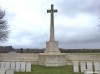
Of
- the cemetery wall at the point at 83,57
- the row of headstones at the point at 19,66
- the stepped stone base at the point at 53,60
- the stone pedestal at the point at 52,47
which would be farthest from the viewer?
the cemetery wall at the point at 83,57

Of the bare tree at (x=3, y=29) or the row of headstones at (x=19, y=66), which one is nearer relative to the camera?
the row of headstones at (x=19, y=66)

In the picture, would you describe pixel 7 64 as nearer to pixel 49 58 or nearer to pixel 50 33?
pixel 49 58

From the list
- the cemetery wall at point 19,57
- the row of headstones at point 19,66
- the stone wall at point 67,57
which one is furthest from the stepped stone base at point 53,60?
the row of headstones at point 19,66

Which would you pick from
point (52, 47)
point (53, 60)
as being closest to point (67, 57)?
point (52, 47)

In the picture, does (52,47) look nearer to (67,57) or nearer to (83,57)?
(67,57)

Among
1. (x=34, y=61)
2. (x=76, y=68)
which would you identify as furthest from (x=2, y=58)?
(x=76, y=68)

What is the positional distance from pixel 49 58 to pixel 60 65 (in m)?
0.94

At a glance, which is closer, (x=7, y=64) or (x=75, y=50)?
(x=7, y=64)

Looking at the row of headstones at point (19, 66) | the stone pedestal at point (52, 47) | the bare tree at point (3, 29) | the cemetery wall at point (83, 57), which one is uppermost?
the bare tree at point (3, 29)

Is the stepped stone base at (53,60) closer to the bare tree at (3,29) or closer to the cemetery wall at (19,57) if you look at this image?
the cemetery wall at (19,57)

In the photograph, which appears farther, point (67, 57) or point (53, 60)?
point (67, 57)

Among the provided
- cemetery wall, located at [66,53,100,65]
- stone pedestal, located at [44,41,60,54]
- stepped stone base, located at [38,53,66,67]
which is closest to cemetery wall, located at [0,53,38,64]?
stone pedestal, located at [44,41,60,54]

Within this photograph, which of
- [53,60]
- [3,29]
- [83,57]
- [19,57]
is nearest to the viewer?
[53,60]

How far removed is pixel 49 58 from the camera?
1623 cm
